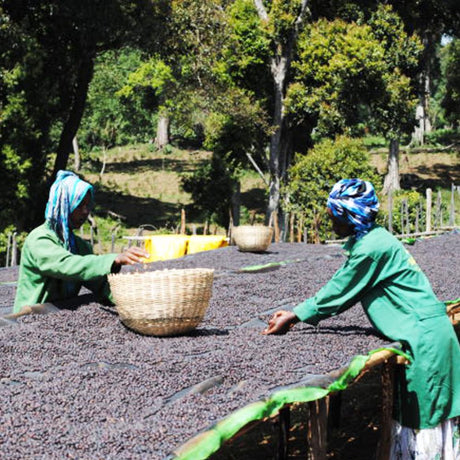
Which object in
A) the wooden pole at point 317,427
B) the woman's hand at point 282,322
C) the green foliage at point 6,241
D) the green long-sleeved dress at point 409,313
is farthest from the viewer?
the green foliage at point 6,241

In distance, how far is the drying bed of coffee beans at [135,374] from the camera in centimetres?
176

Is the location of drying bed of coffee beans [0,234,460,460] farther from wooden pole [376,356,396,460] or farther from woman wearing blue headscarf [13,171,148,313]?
woman wearing blue headscarf [13,171,148,313]

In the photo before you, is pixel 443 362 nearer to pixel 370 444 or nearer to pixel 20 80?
pixel 370 444

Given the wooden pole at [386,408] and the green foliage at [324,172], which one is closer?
the wooden pole at [386,408]

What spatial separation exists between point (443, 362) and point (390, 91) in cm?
1234

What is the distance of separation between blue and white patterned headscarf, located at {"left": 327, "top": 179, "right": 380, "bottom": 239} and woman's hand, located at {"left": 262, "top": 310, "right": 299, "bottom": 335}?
0.41 meters

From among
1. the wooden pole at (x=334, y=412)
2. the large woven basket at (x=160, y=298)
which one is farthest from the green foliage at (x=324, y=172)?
the large woven basket at (x=160, y=298)

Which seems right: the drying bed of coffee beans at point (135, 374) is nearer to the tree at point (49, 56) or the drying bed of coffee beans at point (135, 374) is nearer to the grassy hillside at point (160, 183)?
the tree at point (49, 56)

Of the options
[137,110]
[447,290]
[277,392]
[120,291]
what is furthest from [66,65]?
[137,110]

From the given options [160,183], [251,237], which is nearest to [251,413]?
[251,237]

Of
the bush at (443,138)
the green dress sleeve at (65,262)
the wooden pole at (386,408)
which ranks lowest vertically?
the wooden pole at (386,408)

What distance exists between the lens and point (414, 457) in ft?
8.41

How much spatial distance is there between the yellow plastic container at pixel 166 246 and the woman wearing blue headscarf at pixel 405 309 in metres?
6.79

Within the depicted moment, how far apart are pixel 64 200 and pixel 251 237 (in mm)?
5492
